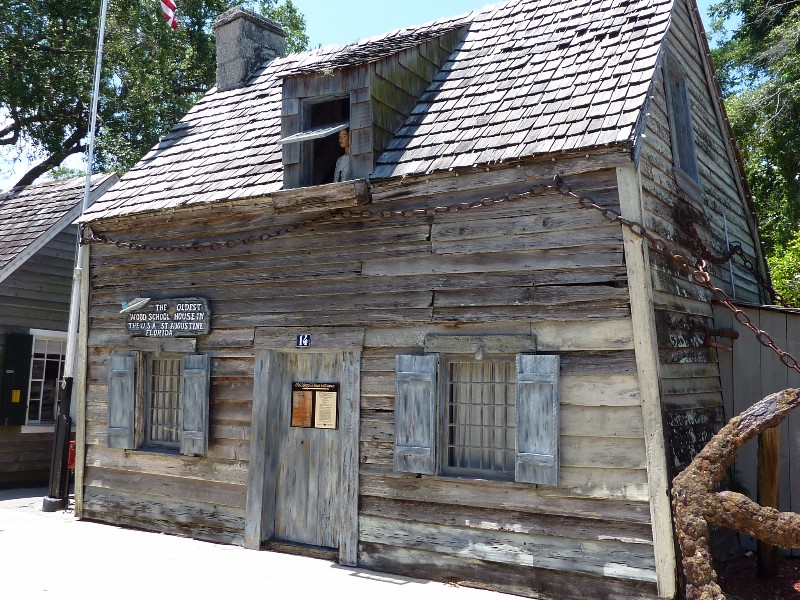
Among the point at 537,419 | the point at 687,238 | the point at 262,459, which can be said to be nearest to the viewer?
the point at 537,419

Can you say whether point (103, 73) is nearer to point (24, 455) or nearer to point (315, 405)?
point (24, 455)

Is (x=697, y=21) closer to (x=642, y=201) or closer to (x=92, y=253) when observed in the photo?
(x=642, y=201)

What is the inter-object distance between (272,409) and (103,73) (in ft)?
56.1

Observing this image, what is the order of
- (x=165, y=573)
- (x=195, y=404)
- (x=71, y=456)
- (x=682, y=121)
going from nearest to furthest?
(x=165, y=573)
(x=682, y=121)
(x=195, y=404)
(x=71, y=456)

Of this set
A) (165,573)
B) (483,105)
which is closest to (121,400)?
(165,573)

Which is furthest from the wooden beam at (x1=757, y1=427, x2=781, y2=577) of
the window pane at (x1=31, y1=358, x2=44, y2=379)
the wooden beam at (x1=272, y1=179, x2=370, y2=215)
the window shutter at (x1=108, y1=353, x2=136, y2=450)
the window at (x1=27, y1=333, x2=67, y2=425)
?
the window pane at (x1=31, y1=358, x2=44, y2=379)

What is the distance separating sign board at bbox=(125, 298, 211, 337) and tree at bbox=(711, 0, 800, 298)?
10.7 m

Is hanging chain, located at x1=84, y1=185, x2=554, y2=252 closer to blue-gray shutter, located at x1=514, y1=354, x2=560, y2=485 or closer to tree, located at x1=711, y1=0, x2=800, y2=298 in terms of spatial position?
blue-gray shutter, located at x1=514, y1=354, x2=560, y2=485

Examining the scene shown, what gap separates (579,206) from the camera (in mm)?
6520

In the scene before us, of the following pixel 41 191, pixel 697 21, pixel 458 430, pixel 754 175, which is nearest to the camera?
pixel 458 430

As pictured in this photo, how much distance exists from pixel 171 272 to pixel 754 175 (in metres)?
14.6

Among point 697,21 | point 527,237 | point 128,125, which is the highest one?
point 128,125

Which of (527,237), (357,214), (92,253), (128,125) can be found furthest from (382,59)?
(128,125)

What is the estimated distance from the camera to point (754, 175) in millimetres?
18312
